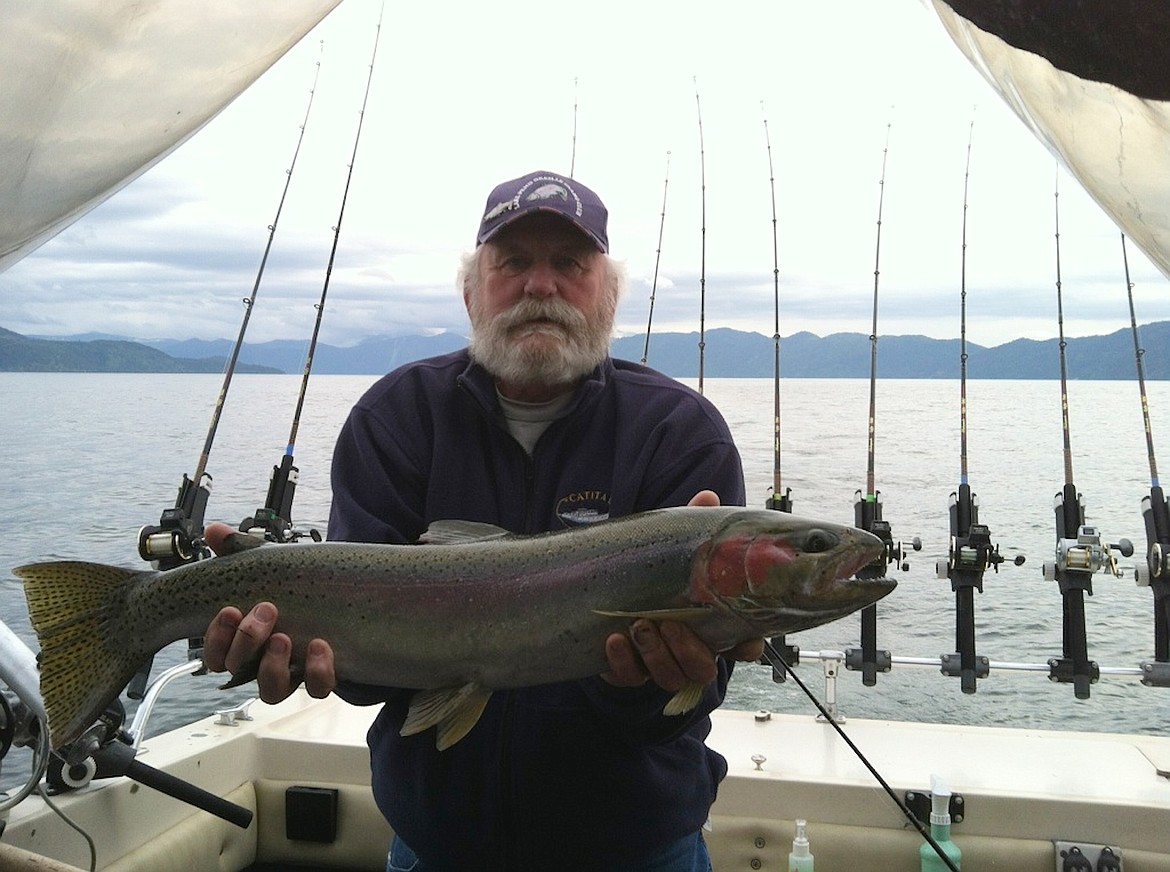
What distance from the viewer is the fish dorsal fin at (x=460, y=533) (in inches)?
110

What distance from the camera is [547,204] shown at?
A: 3.46 m

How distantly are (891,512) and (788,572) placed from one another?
25825 mm

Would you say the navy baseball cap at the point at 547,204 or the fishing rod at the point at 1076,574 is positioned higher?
the navy baseball cap at the point at 547,204

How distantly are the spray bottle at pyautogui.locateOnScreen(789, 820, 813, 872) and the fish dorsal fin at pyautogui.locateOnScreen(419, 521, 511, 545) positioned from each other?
290 centimetres

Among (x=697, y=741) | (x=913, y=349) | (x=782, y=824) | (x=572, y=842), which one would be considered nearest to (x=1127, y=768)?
(x=782, y=824)

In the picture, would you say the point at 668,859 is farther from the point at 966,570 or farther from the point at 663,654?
the point at 966,570

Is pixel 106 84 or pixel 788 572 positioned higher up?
pixel 106 84

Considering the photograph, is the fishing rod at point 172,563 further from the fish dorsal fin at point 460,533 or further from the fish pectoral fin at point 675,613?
the fish pectoral fin at point 675,613

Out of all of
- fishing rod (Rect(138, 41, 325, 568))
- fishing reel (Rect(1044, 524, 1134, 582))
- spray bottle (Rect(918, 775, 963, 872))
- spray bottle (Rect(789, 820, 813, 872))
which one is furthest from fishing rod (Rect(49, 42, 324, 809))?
fishing reel (Rect(1044, 524, 1134, 582))

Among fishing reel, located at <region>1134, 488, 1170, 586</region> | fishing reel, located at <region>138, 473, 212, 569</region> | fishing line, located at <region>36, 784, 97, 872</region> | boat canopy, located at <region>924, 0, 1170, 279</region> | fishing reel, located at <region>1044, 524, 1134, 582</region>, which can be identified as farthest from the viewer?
fishing reel, located at <region>1044, 524, 1134, 582</region>

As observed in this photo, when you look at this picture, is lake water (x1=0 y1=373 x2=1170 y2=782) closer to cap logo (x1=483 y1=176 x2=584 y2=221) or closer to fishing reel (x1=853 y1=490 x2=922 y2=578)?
fishing reel (x1=853 y1=490 x2=922 y2=578)

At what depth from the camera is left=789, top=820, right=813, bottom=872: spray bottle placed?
15.4 feet

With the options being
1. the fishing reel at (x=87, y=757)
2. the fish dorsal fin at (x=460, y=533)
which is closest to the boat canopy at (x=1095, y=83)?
the fish dorsal fin at (x=460, y=533)

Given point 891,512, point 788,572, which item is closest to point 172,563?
point 788,572
